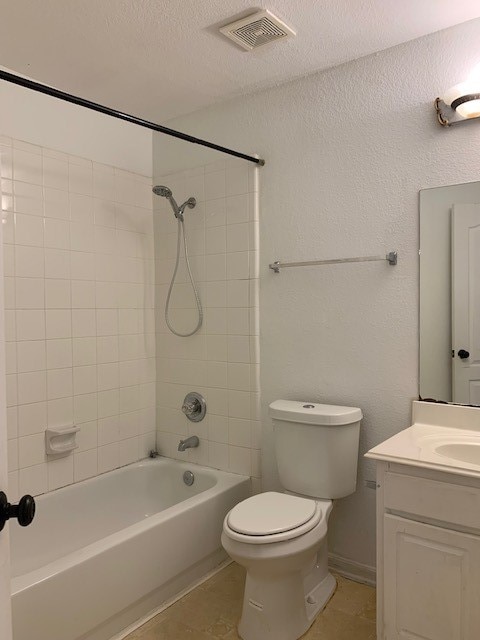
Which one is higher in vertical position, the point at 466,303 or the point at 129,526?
the point at 466,303

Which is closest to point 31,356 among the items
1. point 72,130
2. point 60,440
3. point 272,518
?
point 60,440

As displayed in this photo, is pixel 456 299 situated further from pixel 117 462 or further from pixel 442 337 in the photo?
pixel 117 462

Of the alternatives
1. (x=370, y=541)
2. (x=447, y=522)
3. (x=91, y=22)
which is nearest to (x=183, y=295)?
(x=91, y=22)

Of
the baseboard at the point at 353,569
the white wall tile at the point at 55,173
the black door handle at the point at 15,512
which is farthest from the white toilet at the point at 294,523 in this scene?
the white wall tile at the point at 55,173

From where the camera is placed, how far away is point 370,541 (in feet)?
7.55

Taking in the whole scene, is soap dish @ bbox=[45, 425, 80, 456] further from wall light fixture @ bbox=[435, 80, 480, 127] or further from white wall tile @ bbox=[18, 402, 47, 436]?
wall light fixture @ bbox=[435, 80, 480, 127]

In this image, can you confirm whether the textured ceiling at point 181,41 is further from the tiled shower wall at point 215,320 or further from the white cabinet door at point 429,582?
the white cabinet door at point 429,582

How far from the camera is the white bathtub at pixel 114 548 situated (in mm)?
1737

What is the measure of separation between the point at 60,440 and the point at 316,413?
1.28 meters

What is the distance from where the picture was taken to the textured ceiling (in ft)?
6.11

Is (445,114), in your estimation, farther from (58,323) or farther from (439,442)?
(58,323)

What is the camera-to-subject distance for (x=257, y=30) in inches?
78.8

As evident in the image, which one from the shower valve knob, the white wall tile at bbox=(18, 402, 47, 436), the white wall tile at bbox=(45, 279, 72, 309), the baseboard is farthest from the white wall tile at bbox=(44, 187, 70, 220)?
the baseboard

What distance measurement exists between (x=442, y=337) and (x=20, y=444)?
1960 millimetres
